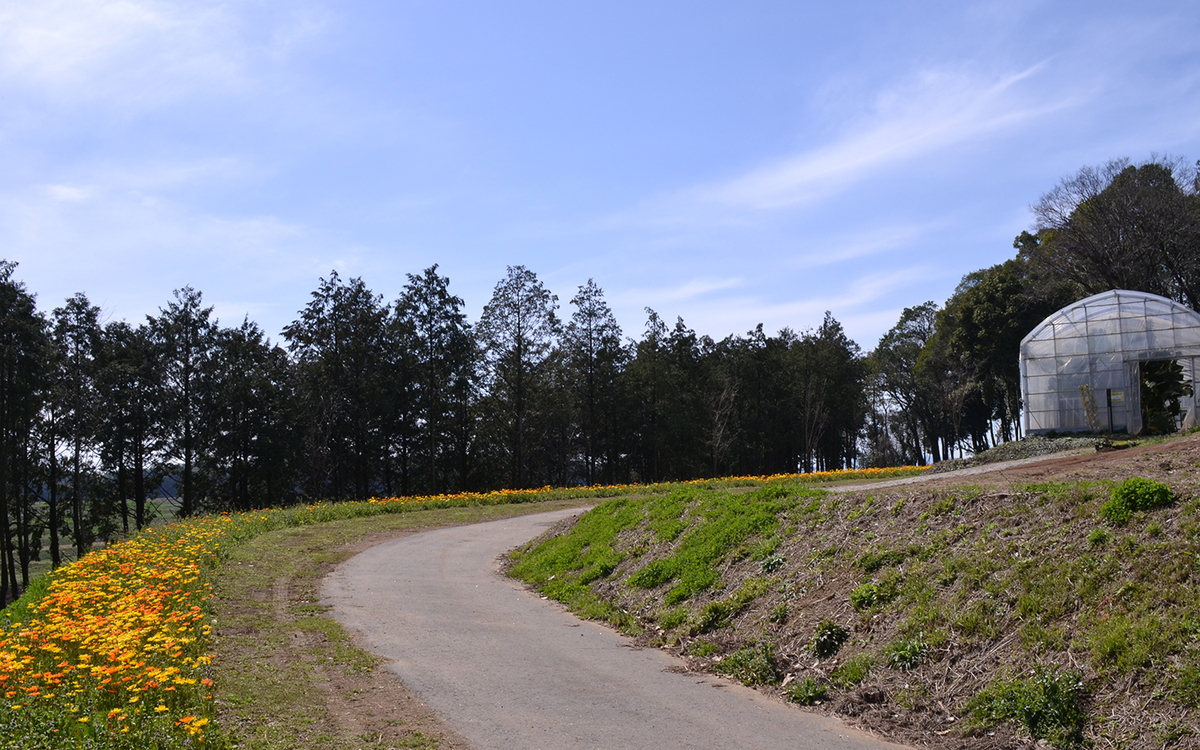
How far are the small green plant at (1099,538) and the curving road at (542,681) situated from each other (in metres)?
2.65

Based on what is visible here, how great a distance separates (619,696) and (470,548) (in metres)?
10.8

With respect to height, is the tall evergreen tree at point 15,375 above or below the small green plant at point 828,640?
above

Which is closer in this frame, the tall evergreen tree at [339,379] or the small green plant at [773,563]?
the small green plant at [773,563]

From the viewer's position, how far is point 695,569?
10625mm

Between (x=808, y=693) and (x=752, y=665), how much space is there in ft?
2.78

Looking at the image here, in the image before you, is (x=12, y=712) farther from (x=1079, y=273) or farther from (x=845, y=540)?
(x=1079, y=273)

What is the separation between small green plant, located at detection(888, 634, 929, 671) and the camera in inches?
265

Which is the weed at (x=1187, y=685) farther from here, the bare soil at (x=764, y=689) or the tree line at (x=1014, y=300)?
the tree line at (x=1014, y=300)

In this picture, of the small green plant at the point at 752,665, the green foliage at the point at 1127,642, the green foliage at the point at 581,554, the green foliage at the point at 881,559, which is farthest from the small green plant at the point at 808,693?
the green foliage at the point at 581,554

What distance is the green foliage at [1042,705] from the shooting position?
538 centimetres

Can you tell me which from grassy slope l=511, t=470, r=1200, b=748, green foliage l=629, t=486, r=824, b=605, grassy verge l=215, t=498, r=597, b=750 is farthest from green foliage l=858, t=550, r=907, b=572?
grassy verge l=215, t=498, r=597, b=750

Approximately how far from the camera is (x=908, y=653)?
22.3ft

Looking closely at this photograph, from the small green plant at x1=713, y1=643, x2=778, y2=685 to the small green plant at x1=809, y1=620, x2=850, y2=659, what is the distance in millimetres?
426

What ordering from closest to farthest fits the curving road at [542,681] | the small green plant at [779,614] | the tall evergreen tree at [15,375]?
1. the curving road at [542,681]
2. the small green plant at [779,614]
3. the tall evergreen tree at [15,375]
